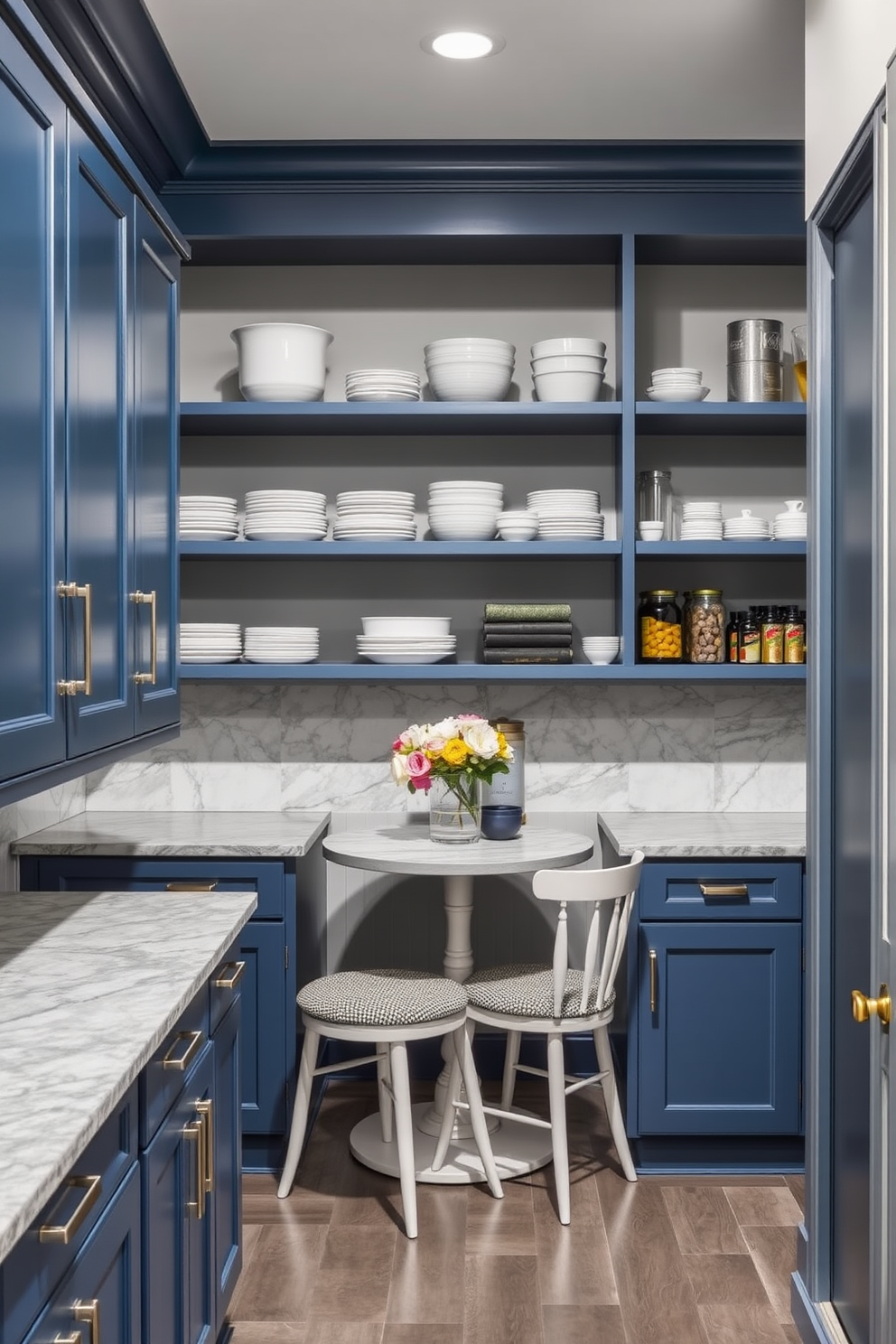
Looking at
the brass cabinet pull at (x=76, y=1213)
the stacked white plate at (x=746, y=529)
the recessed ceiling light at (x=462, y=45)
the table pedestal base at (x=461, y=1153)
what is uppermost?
the recessed ceiling light at (x=462, y=45)

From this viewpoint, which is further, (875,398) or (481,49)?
(481,49)

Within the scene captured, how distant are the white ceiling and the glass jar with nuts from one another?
4.21 feet

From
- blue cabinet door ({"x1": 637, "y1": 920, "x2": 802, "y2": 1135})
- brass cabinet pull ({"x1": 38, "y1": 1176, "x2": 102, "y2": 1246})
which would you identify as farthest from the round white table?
brass cabinet pull ({"x1": 38, "y1": 1176, "x2": 102, "y2": 1246})

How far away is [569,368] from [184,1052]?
2.35 metres

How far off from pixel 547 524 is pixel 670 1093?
1601mm

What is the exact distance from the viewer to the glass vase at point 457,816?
326 centimetres

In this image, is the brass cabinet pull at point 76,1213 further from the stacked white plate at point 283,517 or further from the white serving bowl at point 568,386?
the white serving bowl at point 568,386

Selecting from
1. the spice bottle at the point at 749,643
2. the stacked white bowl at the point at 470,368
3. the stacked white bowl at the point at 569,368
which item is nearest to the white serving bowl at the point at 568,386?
the stacked white bowl at the point at 569,368

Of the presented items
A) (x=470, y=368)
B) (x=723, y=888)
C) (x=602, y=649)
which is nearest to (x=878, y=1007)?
(x=723, y=888)

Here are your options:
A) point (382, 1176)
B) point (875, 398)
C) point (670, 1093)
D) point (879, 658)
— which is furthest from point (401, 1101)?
Result: point (875, 398)

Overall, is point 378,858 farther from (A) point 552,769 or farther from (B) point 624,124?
(B) point 624,124

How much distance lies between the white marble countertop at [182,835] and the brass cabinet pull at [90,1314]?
1815mm

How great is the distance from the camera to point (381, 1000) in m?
2.91

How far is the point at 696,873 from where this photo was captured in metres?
3.20
